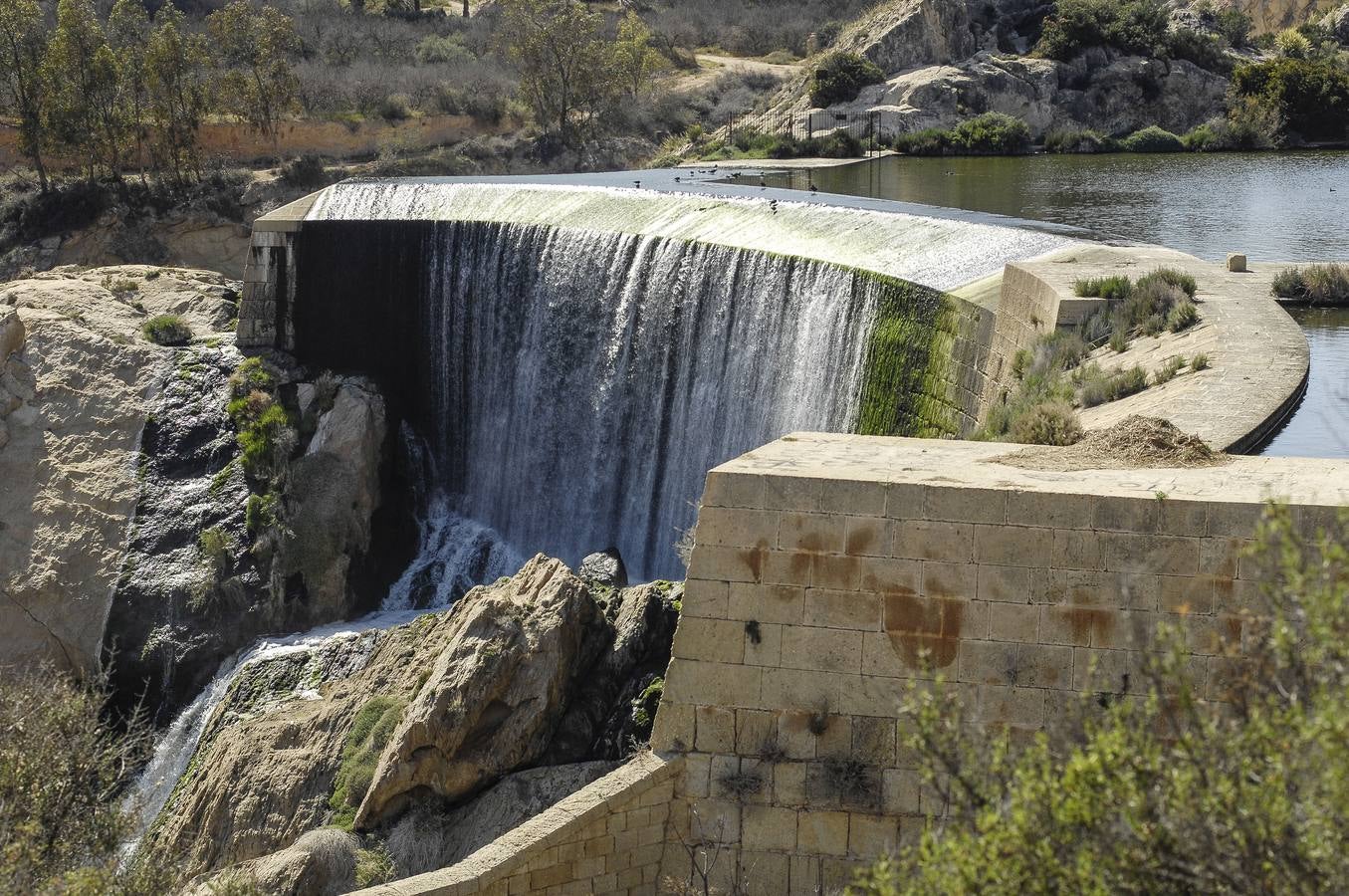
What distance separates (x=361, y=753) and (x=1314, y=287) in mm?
10950

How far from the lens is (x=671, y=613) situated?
11.4 metres

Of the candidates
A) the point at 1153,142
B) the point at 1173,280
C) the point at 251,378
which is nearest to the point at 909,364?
the point at 1173,280

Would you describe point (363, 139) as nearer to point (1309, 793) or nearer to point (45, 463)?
point (45, 463)

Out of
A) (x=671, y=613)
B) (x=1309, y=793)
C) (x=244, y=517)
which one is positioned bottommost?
(x=244, y=517)

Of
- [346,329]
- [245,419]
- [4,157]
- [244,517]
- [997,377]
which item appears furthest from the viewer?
[4,157]

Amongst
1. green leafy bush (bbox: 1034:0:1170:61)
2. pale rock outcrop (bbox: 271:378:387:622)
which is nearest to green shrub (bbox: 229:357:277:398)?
pale rock outcrop (bbox: 271:378:387:622)

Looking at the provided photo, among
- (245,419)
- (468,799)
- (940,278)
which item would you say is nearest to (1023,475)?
(468,799)

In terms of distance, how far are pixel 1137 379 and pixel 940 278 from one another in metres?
3.86

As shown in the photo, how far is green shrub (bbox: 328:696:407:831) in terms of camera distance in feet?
35.7

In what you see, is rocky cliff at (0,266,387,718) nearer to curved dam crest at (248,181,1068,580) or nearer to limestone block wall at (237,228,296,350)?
limestone block wall at (237,228,296,350)

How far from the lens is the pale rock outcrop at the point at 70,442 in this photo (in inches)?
687

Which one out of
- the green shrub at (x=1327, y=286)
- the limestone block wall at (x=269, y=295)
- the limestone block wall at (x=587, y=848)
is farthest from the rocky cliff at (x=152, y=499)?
the green shrub at (x=1327, y=286)

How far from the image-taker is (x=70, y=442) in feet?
62.7

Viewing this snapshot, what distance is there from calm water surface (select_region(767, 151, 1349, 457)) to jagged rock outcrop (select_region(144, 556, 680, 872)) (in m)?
5.53
